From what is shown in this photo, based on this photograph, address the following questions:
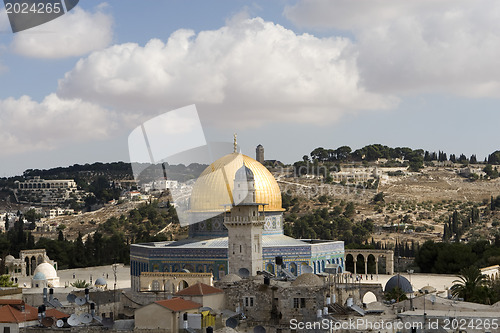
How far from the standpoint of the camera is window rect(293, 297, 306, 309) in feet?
85.1

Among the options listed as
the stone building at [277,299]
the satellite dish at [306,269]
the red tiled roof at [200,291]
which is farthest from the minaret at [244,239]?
the red tiled roof at [200,291]

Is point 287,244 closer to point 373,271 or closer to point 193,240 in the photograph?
point 193,240

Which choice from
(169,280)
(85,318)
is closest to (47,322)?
(85,318)

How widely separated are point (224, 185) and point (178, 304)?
1757cm

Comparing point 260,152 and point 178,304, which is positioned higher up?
point 260,152

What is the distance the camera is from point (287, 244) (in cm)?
3869

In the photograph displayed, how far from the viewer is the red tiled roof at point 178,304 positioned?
23.2m

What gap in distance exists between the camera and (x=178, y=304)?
2373cm

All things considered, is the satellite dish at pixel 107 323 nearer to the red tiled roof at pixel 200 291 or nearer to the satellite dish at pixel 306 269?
the red tiled roof at pixel 200 291

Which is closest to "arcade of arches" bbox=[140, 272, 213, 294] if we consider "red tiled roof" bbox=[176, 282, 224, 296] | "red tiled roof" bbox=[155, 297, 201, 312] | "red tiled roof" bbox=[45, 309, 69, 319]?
"red tiled roof" bbox=[176, 282, 224, 296]

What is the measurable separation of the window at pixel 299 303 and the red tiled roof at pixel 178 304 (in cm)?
323

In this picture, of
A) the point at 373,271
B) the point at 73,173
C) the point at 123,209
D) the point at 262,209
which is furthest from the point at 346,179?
the point at 73,173

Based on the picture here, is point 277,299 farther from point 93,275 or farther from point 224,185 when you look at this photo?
point 93,275

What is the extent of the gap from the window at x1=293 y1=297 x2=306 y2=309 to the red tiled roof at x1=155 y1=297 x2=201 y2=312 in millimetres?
3233
